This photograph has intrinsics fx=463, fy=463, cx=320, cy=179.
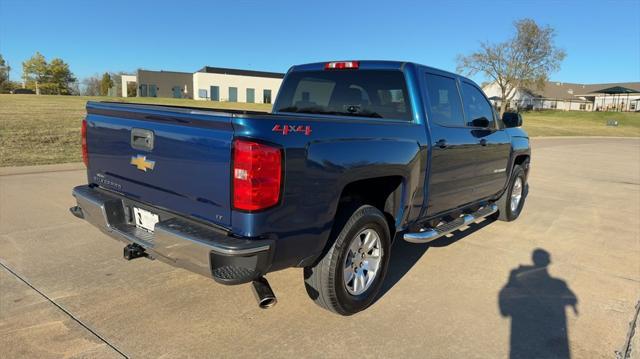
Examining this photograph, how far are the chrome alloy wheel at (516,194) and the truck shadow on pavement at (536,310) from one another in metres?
1.97

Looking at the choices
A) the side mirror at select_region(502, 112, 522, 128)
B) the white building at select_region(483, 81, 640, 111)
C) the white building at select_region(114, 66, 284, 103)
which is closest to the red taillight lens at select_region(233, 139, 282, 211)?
the side mirror at select_region(502, 112, 522, 128)

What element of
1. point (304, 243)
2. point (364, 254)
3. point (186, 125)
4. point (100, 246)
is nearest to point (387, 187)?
point (364, 254)

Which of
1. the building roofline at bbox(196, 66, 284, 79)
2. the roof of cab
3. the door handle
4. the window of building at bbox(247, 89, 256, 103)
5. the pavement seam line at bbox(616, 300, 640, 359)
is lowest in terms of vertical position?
the pavement seam line at bbox(616, 300, 640, 359)

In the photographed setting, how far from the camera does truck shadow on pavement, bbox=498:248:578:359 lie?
10.4ft

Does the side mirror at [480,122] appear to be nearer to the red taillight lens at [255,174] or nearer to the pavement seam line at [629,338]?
the pavement seam line at [629,338]

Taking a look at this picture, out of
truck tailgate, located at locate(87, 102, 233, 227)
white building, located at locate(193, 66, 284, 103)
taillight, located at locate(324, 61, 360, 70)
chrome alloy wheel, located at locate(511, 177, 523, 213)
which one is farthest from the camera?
white building, located at locate(193, 66, 284, 103)

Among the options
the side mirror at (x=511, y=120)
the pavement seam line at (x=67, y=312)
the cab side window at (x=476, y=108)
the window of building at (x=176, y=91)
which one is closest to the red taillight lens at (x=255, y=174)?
the pavement seam line at (x=67, y=312)

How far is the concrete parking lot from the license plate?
25.1 inches

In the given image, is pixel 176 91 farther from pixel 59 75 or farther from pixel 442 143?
A: pixel 442 143

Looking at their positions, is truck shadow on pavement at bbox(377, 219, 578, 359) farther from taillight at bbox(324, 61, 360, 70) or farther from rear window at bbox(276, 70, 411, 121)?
taillight at bbox(324, 61, 360, 70)

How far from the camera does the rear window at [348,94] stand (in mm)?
4266

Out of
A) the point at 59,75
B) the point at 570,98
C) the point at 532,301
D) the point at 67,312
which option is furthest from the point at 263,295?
the point at 570,98

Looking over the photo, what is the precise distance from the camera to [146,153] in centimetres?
317

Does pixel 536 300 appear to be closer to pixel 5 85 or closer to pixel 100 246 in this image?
pixel 100 246
